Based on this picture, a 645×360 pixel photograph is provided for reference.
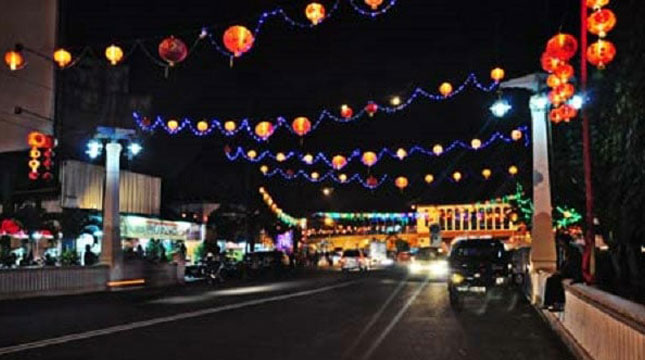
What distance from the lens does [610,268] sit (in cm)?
3177

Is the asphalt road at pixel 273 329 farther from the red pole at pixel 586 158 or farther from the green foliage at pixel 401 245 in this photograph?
the green foliage at pixel 401 245

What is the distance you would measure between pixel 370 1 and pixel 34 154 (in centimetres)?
2079

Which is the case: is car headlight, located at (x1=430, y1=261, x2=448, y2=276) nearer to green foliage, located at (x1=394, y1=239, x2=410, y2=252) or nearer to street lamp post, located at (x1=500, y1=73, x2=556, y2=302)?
street lamp post, located at (x1=500, y1=73, x2=556, y2=302)

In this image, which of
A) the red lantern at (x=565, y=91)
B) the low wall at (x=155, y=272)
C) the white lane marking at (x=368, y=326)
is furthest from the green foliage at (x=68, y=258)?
the red lantern at (x=565, y=91)

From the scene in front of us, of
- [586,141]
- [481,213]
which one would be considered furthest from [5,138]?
[481,213]

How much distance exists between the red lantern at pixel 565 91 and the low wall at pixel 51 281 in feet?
59.9

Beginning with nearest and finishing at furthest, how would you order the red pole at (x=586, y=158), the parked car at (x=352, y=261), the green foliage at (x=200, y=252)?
the red pole at (x=586, y=158), the green foliage at (x=200, y=252), the parked car at (x=352, y=261)

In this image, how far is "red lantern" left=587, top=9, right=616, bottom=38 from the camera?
43.5ft

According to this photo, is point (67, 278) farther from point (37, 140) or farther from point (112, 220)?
point (37, 140)

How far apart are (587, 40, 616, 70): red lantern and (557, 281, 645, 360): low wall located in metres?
3.76

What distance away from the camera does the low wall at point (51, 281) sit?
82.7ft

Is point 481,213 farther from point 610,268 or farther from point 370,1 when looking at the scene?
point 370,1

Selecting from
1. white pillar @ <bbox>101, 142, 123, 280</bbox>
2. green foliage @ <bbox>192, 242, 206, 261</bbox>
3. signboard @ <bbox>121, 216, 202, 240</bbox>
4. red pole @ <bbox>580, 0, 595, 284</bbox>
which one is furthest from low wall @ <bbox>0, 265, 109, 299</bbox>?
red pole @ <bbox>580, 0, 595, 284</bbox>

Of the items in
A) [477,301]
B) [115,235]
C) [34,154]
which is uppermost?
[34,154]
